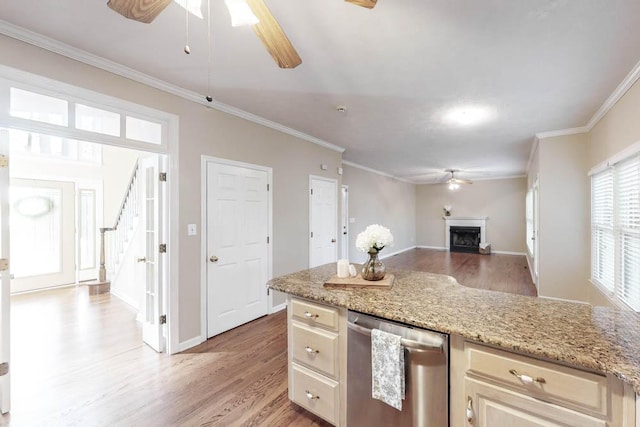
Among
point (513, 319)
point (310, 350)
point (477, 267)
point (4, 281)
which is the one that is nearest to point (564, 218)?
point (477, 267)

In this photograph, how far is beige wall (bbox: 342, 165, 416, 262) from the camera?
6867 millimetres

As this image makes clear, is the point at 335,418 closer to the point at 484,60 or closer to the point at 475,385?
the point at 475,385

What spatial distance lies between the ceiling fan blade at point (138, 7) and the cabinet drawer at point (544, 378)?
1.98 m

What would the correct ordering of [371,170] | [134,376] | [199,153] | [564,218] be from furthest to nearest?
[371,170] < [564,218] < [199,153] < [134,376]

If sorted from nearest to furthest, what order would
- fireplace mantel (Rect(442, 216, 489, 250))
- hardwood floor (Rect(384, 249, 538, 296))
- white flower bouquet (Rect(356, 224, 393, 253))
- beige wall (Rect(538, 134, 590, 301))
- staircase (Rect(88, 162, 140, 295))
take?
white flower bouquet (Rect(356, 224, 393, 253)) < beige wall (Rect(538, 134, 590, 301)) < staircase (Rect(88, 162, 140, 295)) < hardwood floor (Rect(384, 249, 538, 296)) < fireplace mantel (Rect(442, 216, 489, 250))

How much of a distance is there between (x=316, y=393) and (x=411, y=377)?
0.71 metres

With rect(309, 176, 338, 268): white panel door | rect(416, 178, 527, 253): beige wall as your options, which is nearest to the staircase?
rect(309, 176, 338, 268): white panel door

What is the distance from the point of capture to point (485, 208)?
30.2 feet

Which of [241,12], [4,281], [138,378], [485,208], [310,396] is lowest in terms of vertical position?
[138,378]

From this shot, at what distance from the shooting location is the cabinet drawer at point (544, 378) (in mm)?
956

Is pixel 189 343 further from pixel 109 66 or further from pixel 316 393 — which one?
pixel 109 66

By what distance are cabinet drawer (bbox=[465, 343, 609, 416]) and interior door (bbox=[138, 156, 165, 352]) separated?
2750 mm

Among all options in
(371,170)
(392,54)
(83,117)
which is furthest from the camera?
(371,170)

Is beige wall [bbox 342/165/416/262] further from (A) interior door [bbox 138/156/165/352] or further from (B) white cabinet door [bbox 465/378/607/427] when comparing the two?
(B) white cabinet door [bbox 465/378/607/427]
